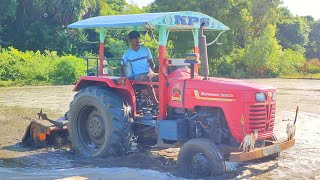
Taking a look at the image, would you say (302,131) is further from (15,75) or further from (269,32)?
(269,32)

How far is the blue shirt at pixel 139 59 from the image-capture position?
25.6ft

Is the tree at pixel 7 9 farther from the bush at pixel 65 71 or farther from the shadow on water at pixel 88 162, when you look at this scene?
the shadow on water at pixel 88 162

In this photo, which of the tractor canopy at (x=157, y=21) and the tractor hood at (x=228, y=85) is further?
the tractor canopy at (x=157, y=21)

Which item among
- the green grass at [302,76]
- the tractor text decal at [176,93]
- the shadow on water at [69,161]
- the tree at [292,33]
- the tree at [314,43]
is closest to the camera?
the tractor text decal at [176,93]

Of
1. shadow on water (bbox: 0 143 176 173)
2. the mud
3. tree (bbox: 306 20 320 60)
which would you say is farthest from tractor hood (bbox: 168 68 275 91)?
tree (bbox: 306 20 320 60)

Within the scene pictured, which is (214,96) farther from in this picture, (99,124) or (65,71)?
(65,71)

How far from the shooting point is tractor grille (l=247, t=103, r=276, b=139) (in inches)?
253

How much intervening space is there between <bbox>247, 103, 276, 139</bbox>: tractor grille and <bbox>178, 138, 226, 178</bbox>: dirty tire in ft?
2.18

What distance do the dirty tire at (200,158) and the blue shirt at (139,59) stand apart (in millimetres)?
1765

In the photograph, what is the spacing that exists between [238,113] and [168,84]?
134cm

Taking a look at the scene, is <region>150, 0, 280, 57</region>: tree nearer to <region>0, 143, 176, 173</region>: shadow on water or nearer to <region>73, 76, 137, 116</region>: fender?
<region>73, 76, 137, 116</region>: fender

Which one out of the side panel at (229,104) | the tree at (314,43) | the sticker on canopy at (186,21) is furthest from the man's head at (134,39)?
the tree at (314,43)

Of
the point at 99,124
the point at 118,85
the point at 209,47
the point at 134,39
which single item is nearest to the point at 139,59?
the point at 134,39

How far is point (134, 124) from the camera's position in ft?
26.0
